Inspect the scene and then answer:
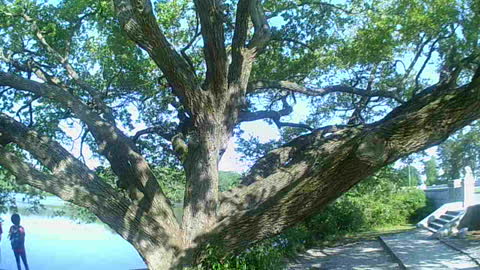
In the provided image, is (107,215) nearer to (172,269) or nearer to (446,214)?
(172,269)

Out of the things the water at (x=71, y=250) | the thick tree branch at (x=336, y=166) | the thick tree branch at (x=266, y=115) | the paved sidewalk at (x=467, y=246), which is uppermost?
the thick tree branch at (x=266, y=115)

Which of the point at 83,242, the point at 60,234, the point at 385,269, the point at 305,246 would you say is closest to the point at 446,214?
the point at 305,246

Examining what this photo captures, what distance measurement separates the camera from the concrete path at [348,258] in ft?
39.8

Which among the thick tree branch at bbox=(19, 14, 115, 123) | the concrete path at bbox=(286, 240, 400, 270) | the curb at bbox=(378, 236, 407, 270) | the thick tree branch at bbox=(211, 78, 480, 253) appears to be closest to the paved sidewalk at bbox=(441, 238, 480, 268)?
the curb at bbox=(378, 236, 407, 270)

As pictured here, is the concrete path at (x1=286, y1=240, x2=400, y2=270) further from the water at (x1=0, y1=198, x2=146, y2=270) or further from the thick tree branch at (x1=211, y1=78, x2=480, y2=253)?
the water at (x1=0, y1=198, x2=146, y2=270)

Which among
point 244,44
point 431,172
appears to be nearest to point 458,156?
point 431,172

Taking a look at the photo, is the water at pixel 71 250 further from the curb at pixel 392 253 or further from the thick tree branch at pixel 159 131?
the curb at pixel 392 253

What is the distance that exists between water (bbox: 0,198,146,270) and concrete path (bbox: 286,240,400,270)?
5.50 m

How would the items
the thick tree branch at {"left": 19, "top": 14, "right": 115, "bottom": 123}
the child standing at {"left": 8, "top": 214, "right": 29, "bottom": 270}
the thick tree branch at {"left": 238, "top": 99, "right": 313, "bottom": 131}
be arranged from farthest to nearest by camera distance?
the child standing at {"left": 8, "top": 214, "right": 29, "bottom": 270}, the thick tree branch at {"left": 238, "top": 99, "right": 313, "bottom": 131}, the thick tree branch at {"left": 19, "top": 14, "right": 115, "bottom": 123}

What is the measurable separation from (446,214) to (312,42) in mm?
11287

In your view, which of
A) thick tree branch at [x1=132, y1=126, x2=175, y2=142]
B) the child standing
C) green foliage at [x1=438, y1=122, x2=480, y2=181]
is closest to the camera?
thick tree branch at [x1=132, y1=126, x2=175, y2=142]

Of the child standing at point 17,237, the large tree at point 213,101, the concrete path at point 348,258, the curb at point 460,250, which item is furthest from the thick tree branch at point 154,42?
the curb at point 460,250

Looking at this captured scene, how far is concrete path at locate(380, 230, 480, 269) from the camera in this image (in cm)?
1104

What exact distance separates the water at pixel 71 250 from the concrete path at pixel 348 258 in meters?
5.50
